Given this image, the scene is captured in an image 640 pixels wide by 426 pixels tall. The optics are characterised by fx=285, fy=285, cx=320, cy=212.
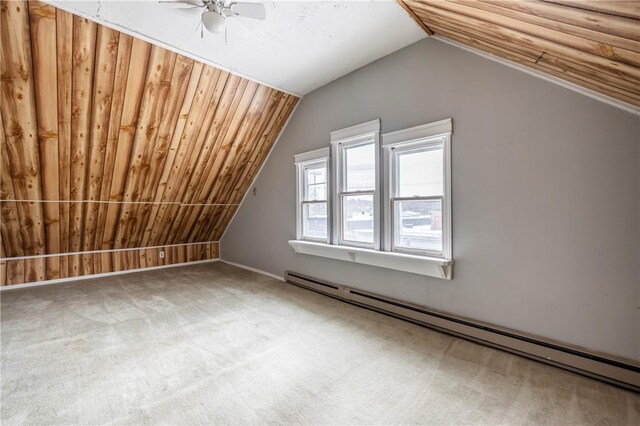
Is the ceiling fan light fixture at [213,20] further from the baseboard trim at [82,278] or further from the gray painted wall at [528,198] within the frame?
the baseboard trim at [82,278]

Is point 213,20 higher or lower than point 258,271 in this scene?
higher

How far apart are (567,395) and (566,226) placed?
3.80ft

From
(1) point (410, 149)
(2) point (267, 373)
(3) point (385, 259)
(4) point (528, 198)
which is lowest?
(2) point (267, 373)

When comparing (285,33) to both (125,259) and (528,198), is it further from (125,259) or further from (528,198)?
(125,259)

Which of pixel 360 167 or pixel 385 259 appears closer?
pixel 385 259

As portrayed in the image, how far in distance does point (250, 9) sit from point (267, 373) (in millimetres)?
2756

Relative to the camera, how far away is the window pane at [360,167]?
347cm

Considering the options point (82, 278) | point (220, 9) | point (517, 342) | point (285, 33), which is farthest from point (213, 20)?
point (82, 278)

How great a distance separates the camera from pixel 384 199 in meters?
3.28

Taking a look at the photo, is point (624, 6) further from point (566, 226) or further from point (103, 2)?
point (103, 2)

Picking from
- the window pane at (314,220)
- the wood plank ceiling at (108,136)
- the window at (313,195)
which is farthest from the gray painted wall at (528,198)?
the wood plank ceiling at (108,136)

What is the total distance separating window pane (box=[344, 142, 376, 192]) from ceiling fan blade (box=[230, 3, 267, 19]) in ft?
5.99

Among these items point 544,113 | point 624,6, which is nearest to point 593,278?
point 544,113

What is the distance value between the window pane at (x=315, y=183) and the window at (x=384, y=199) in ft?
0.05
